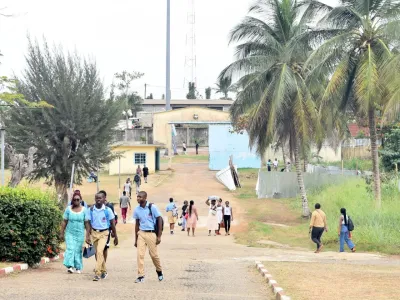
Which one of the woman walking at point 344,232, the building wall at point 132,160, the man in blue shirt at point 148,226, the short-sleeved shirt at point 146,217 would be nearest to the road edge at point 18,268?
the man in blue shirt at point 148,226

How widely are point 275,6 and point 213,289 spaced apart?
73.4ft

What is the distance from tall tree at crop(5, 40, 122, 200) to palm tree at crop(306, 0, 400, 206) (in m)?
12.0

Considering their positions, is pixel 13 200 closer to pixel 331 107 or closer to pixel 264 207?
pixel 331 107

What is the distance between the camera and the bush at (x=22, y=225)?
12859mm

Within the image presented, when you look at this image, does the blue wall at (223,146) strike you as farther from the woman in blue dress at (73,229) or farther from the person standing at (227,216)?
the woman in blue dress at (73,229)

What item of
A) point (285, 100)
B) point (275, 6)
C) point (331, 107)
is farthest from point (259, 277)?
point (275, 6)

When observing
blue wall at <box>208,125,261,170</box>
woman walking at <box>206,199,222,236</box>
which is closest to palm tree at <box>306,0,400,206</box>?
woman walking at <box>206,199,222,236</box>

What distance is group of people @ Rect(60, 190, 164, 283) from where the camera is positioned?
37.5ft

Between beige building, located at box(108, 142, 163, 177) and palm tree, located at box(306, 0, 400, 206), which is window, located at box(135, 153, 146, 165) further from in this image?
palm tree, located at box(306, 0, 400, 206)

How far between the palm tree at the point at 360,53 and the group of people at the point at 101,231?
14.5 meters

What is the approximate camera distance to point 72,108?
3219 centimetres

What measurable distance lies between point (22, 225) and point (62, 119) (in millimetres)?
20066

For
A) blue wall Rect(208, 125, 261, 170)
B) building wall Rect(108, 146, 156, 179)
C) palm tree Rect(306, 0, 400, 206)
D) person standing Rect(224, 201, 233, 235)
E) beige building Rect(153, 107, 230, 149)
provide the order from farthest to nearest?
beige building Rect(153, 107, 230, 149), blue wall Rect(208, 125, 261, 170), building wall Rect(108, 146, 156, 179), person standing Rect(224, 201, 233, 235), palm tree Rect(306, 0, 400, 206)

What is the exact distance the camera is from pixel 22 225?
43.1 feet
